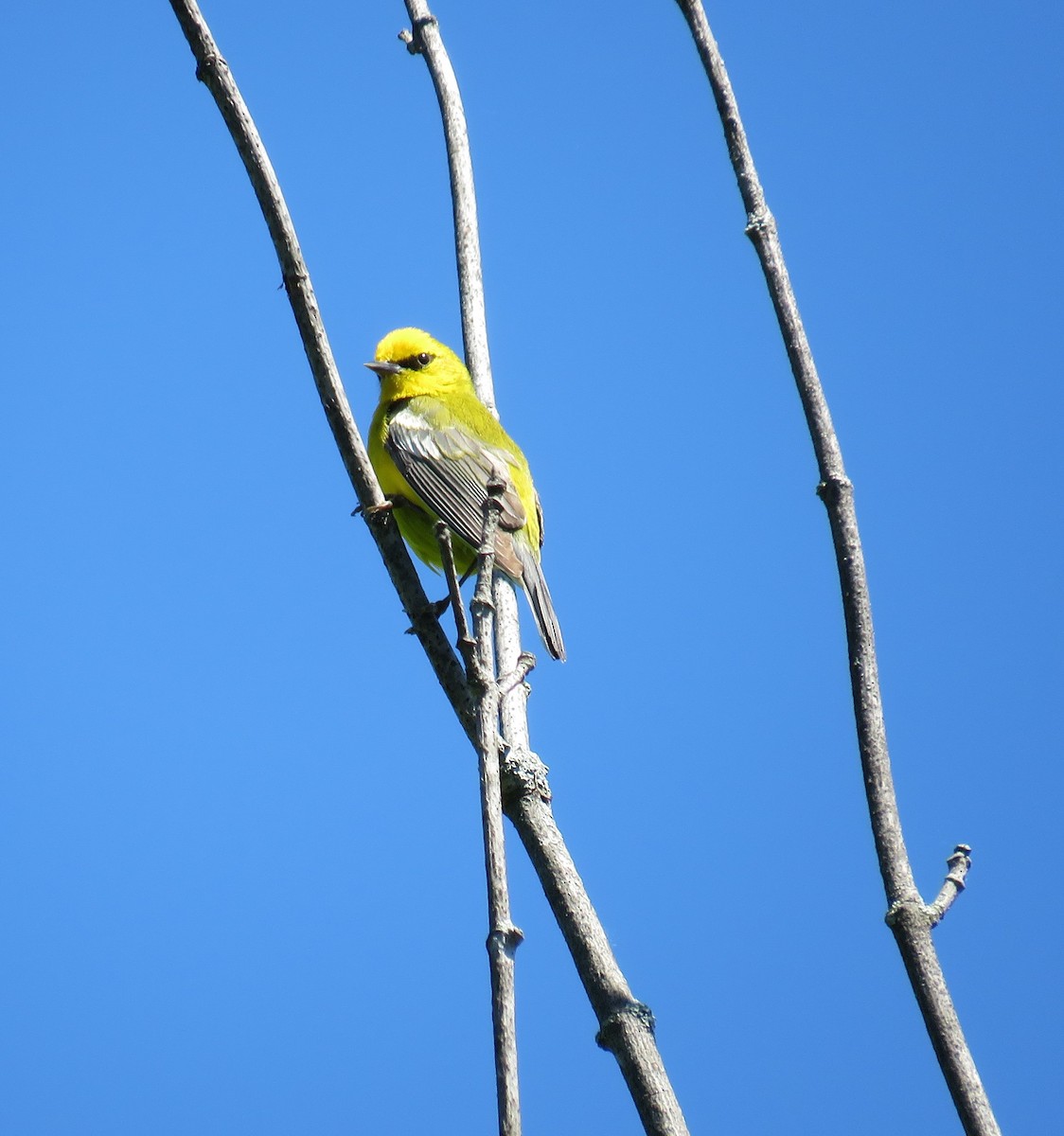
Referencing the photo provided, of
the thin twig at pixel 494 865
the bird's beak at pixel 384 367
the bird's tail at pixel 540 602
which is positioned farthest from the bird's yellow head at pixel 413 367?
the thin twig at pixel 494 865

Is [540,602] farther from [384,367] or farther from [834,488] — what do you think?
[834,488]

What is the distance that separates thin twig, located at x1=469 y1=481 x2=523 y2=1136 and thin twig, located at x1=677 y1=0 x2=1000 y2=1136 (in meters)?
0.68

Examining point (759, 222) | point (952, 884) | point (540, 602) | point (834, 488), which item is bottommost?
point (952, 884)

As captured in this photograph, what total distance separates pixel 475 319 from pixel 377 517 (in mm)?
1148

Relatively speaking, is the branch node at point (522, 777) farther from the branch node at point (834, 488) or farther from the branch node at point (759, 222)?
the branch node at point (759, 222)

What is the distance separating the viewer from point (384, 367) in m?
5.89

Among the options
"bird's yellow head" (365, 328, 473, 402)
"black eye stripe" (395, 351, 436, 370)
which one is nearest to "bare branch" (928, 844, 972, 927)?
"bird's yellow head" (365, 328, 473, 402)

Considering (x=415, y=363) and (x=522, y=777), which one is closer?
(x=522, y=777)

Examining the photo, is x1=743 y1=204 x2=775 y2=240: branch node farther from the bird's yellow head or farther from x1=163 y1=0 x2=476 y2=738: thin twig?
the bird's yellow head

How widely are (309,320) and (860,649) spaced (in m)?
1.19

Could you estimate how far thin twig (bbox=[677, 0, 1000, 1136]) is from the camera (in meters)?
1.86

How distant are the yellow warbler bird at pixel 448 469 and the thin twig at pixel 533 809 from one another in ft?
3.56

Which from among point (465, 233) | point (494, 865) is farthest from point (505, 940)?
point (465, 233)

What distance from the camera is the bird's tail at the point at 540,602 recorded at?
15.3ft
